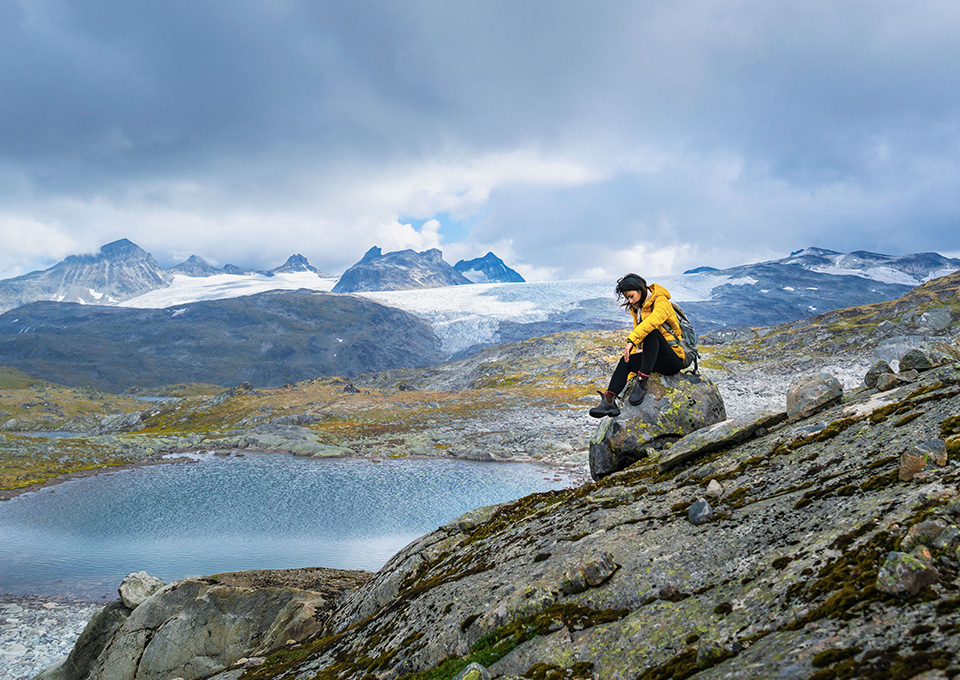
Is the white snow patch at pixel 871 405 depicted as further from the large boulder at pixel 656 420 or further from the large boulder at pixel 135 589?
the large boulder at pixel 135 589

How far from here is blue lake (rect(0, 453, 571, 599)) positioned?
49.0 m

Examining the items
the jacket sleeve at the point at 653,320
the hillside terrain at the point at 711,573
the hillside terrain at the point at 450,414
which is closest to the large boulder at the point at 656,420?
the hillside terrain at the point at 711,573

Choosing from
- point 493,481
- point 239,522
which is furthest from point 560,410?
point 239,522

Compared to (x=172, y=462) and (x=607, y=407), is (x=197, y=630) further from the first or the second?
(x=172, y=462)

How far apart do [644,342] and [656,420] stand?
339 centimetres

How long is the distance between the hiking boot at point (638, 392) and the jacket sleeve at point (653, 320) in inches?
81.3

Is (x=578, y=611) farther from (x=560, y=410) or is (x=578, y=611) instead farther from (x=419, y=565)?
(x=560, y=410)

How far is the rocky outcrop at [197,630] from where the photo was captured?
19.0 meters

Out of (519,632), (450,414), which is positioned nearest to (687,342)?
(519,632)

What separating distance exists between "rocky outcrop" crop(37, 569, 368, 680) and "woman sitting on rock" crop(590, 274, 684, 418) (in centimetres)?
1453

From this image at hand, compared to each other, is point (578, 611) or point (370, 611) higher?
point (578, 611)

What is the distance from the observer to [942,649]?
4.82 meters

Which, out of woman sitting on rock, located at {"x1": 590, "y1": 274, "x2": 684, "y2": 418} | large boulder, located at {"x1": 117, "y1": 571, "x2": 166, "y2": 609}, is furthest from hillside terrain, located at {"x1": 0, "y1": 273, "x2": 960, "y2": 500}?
large boulder, located at {"x1": 117, "y1": 571, "x2": 166, "y2": 609}

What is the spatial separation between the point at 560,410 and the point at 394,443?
48755 mm
